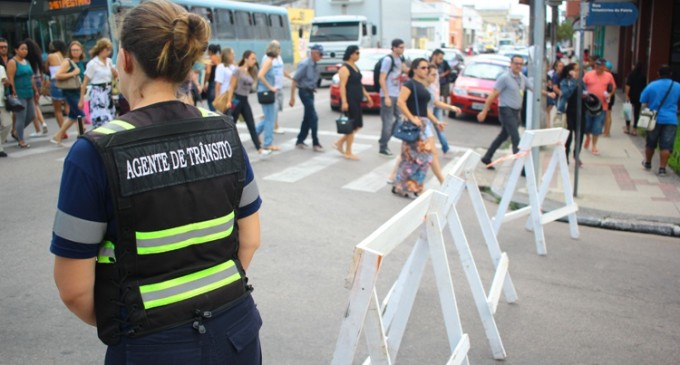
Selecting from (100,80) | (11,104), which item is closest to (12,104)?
(11,104)

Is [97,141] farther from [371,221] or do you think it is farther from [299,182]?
[299,182]

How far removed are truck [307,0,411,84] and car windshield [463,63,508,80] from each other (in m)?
8.16

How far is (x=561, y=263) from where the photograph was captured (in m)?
6.29

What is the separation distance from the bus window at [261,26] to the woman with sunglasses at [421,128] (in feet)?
61.3

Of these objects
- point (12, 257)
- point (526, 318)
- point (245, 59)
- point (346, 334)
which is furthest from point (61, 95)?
point (346, 334)

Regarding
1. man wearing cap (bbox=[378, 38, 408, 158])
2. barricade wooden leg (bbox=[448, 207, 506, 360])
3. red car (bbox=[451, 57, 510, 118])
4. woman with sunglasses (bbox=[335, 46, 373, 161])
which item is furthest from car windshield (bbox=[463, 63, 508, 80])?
barricade wooden leg (bbox=[448, 207, 506, 360])

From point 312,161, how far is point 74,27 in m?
10.4

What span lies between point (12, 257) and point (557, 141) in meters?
5.27

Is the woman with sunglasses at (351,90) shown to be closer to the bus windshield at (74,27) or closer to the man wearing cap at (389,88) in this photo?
the man wearing cap at (389,88)

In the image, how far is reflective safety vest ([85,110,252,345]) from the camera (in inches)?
70.1

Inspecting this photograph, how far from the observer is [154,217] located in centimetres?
181

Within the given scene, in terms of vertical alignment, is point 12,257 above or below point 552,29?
below

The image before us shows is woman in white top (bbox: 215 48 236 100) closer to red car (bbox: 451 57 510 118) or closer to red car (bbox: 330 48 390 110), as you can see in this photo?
red car (bbox: 330 48 390 110)

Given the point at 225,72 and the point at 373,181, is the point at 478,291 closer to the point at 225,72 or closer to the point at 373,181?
the point at 373,181
